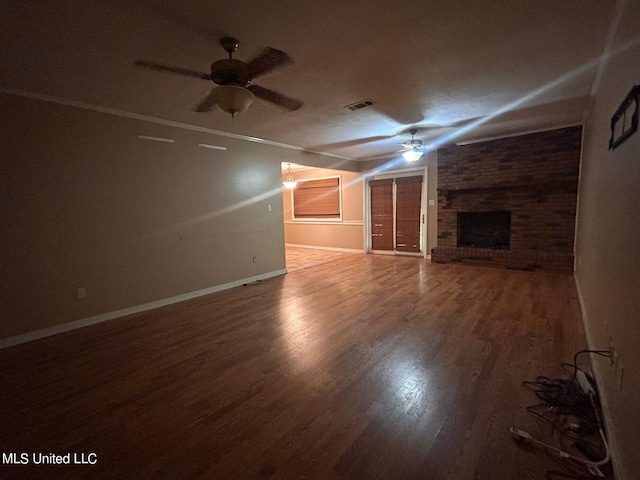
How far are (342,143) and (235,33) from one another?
3642 millimetres

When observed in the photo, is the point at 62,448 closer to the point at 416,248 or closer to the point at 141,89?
the point at 141,89

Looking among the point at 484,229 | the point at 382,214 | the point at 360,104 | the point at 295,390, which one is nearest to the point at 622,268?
the point at 295,390

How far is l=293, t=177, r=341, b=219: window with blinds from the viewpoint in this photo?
8.16 m

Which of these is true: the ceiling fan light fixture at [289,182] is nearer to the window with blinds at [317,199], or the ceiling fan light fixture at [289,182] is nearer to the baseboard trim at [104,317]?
the window with blinds at [317,199]

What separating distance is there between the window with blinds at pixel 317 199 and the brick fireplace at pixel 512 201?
9.56 ft

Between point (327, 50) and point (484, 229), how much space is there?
5.12 m

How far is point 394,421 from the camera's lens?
1.64 m

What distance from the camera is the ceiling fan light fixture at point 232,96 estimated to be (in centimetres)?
203

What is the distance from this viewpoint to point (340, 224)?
812 centimetres

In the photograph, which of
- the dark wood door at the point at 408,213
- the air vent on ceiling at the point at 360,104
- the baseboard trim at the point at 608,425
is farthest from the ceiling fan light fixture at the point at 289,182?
the baseboard trim at the point at 608,425

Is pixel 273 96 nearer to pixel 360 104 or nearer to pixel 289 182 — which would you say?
pixel 360 104

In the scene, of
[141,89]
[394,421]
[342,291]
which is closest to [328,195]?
[342,291]
